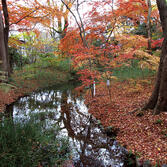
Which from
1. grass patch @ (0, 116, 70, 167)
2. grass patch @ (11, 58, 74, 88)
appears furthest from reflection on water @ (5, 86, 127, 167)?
grass patch @ (11, 58, 74, 88)

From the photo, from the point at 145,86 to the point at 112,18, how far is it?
3.92 m

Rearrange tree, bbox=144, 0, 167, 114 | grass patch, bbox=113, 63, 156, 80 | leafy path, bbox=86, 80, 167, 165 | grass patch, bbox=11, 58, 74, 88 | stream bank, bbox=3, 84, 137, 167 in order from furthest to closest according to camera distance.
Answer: grass patch, bbox=11, 58, 74, 88 → grass patch, bbox=113, 63, 156, 80 → tree, bbox=144, 0, 167, 114 → stream bank, bbox=3, 84, 137, 167 → leafy path, bbox=86, 80, 167, 165

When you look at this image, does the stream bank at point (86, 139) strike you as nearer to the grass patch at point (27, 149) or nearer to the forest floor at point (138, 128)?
the forest floor at point (138, 128)

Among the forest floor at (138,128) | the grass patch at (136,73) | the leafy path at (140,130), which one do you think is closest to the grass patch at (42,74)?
the grass patch at (136,73)

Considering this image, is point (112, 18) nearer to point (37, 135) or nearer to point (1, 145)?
point (37, 135)

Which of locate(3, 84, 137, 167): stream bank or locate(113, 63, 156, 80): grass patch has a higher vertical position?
locate(113, 63, 156, 80): grass patch

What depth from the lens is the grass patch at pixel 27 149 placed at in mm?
2412

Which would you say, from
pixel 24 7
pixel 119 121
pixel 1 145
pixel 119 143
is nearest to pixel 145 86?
pixel 119 121

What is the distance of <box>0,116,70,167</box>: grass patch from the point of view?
7.91 feet

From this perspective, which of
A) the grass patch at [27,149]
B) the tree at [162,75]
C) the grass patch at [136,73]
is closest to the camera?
the grass patch at [27,149]

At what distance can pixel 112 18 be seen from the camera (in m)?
7.02

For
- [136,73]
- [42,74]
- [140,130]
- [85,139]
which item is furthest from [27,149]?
[42,74]

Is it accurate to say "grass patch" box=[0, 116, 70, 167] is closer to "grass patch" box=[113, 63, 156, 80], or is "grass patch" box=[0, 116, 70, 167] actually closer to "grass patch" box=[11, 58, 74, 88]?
"grass patch" box=[113, 63, 156, 80]

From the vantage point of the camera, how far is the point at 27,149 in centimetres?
265
